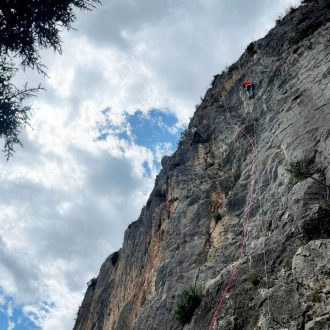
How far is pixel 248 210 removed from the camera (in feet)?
41.1

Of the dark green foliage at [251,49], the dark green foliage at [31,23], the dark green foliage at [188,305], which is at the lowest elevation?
the dark green foliage at [188,305]

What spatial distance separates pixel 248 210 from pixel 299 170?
8.24 ft

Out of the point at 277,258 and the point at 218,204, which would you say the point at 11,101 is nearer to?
the point at 218,204

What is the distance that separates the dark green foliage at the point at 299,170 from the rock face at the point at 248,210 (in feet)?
0.50

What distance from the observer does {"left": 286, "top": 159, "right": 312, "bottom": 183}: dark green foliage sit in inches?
410

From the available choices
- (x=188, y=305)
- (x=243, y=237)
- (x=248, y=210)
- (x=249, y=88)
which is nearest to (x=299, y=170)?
(x=248, y=210)

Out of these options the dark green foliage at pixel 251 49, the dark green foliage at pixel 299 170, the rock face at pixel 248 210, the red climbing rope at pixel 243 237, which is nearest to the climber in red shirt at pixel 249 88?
the rock face at pixel 248 210

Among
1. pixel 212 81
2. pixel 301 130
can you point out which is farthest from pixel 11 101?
pixel 212 81

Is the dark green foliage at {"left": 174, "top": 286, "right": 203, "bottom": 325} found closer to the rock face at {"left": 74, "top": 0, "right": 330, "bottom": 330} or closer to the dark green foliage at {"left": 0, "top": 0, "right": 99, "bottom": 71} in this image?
the rock face at {"left": 74, "top": 0, "right": 330, "bottom": 330}

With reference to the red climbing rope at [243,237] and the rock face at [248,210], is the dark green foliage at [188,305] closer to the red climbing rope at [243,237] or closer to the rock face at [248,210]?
the rock face at [248,210]

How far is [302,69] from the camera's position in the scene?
47.3 feet

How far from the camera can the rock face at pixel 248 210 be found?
852cm

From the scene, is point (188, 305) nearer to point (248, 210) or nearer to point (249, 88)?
point (248, 210)

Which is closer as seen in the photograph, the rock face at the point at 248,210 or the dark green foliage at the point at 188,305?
the rock face at the point at 248,210
